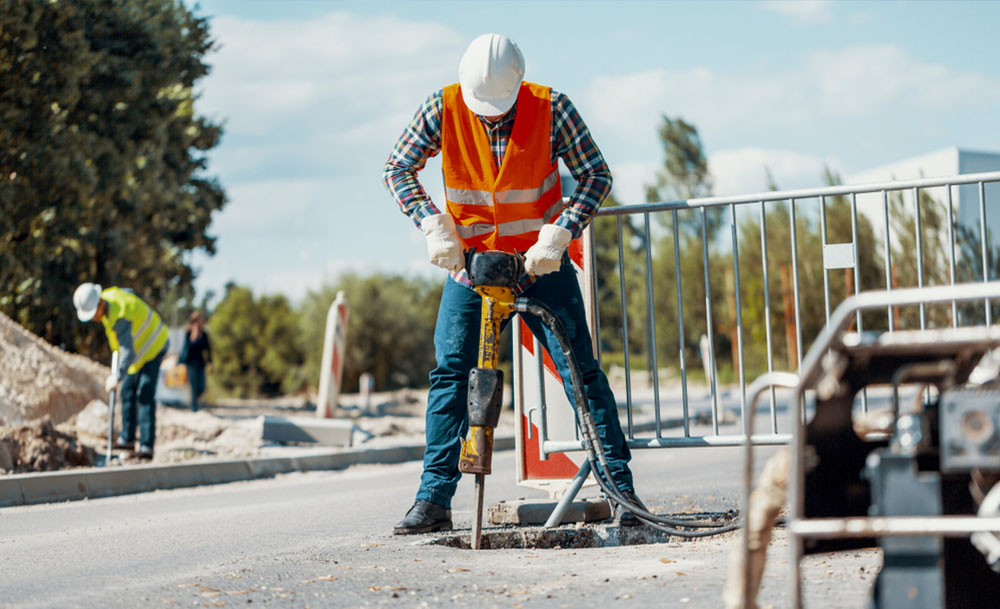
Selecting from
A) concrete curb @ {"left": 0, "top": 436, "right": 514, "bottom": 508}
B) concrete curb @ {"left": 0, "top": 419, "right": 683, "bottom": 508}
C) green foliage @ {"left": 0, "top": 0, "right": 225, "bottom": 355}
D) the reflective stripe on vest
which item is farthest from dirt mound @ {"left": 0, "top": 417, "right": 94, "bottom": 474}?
green foliage @ {"left": 0, "top": 0, "right": 225, "bottom": 355}

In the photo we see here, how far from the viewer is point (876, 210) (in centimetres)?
3891

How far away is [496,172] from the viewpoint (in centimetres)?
530

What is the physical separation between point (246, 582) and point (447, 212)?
196 centimetres

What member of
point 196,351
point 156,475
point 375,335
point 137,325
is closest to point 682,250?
point 375,335

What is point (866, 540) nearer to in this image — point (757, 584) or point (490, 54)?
point (757, 584)

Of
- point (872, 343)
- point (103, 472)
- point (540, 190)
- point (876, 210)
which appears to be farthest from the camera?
point (876, 210)

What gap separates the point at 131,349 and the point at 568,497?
7.46 meters

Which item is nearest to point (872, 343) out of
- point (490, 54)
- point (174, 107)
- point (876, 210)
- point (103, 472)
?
point (490, 54)

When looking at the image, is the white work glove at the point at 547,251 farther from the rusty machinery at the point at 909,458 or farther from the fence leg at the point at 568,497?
the rusty machinery at the point at 909,458

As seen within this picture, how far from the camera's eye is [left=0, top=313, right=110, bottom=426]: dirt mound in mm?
14363

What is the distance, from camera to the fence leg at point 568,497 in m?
5.51

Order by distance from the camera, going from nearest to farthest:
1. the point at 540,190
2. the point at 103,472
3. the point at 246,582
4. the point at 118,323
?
the point at 246,582
the point at 540,190
the point at 103,472
the point at 118,323

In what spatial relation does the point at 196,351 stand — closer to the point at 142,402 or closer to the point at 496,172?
the point at 142,402

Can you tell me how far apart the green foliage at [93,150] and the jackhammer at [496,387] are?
14180 mm
